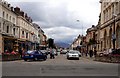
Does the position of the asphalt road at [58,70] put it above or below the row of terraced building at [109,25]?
below

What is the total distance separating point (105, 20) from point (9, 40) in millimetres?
23499

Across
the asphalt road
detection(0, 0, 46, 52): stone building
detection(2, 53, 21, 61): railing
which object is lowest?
the asphalt road

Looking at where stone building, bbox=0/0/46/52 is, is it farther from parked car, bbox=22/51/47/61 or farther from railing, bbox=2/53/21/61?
parked car, bbox=22/51/47/61

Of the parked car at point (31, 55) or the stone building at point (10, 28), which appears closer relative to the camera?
the parked car at point (31, 55)

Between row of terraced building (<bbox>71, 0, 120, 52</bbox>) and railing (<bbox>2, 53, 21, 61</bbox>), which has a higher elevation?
row of terraced building (<bbox>71, 0, 120, 52</bbox>)

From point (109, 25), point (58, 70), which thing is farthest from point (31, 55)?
point (109, 25)

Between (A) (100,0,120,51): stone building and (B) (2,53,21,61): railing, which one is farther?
(A) (100,0,120,51): stone building

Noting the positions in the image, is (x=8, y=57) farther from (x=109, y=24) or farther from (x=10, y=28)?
(x=109, y=24)

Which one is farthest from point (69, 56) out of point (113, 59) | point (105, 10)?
point (105, 10)

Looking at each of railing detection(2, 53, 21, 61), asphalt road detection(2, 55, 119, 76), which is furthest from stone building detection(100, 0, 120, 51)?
asphalt road detection(2, 55, 119, 76)

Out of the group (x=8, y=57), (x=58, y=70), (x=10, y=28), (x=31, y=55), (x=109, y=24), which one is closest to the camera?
(x=58, y=70)

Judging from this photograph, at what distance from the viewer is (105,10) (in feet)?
236

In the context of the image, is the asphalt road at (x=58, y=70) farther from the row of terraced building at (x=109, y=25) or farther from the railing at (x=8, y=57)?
the row of terraced building at (x=109, y=25)

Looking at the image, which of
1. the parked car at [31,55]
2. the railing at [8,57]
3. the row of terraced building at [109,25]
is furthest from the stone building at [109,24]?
the railing at [8,57]
